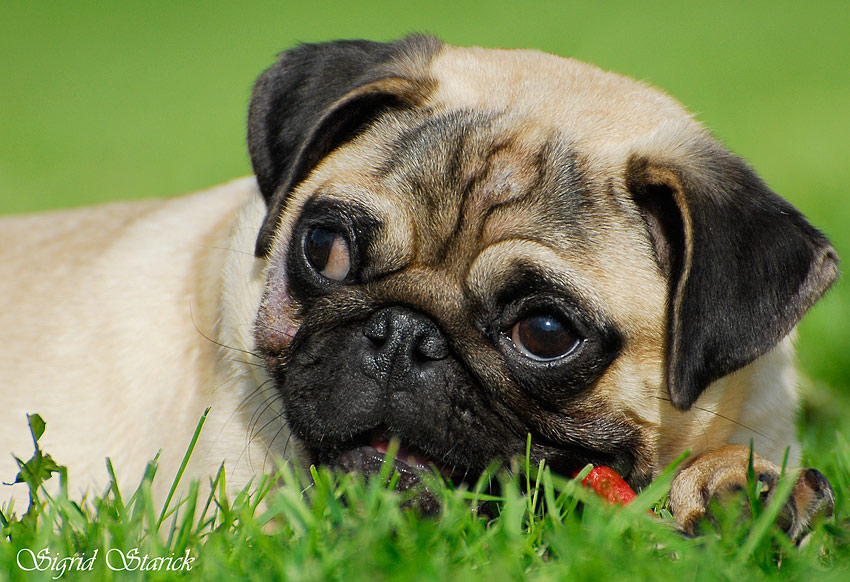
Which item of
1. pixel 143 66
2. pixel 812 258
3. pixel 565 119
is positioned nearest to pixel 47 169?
pixel 143 66

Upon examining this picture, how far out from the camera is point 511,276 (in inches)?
128

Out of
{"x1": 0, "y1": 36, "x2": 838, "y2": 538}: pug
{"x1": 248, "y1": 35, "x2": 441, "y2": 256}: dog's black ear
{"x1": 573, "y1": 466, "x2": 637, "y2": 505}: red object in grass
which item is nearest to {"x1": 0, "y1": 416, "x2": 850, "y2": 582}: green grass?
{"x1": 573, "y1": 466, "x2": 637, "y2": 505}: red object in grass

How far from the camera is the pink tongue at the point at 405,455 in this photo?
337 cm

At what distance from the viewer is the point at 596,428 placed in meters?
3.35

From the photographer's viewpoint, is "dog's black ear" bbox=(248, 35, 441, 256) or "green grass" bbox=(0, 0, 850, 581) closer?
"green grass" bbox=(0, 0, 850, 581)

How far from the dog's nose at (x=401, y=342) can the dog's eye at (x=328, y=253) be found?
27 centimetres

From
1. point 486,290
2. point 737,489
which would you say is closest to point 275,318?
point 486,290

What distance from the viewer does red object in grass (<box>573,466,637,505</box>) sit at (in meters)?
3.29

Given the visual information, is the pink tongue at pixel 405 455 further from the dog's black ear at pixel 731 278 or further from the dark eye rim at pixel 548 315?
the dog's black ear at pixel 731 278

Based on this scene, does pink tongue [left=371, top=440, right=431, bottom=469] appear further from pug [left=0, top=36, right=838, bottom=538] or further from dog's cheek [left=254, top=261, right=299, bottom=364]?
dog's cheek [left=254, top=261, right=299, bottom=364]

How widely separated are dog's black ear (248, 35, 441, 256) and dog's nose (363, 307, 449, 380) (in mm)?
696

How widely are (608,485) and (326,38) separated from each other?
65.3ft

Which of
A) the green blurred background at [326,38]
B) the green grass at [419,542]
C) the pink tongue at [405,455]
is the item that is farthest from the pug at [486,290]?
the green blurred background at [326,38]

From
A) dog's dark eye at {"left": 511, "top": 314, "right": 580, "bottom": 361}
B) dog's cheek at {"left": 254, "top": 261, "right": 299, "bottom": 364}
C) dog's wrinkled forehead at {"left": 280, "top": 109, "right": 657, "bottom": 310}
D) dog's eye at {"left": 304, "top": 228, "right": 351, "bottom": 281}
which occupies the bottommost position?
dog's cheek at {"left": 254, "top": 261, "right": 299, "bottom": 364}
